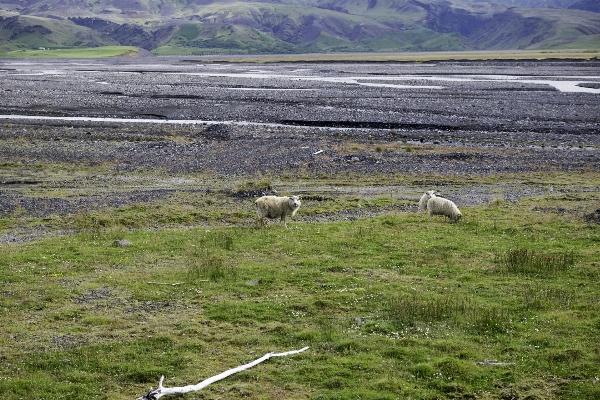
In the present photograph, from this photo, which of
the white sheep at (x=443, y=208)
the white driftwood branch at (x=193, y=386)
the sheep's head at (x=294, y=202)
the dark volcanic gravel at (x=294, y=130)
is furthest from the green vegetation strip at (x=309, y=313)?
the dark volcanic gravel at (x=294, y=130)

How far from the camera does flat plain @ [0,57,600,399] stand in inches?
516

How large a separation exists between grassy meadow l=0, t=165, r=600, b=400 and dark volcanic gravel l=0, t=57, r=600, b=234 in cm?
1037

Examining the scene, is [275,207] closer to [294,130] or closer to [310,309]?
[310,309]

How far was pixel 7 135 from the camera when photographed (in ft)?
174

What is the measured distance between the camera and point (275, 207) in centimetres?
2592

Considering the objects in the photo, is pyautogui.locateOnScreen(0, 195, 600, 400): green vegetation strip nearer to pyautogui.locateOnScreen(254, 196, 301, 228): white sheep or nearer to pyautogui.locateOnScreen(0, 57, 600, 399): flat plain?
pyautogui.locateOnScreen(0, 57, 600, 399): flat plain

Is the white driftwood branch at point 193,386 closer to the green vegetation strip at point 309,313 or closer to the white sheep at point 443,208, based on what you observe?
the green vegetation strip at point 309,313

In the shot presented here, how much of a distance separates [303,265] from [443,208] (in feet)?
30.4

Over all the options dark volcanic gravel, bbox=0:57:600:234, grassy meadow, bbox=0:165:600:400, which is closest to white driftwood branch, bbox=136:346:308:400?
grassy meadow, bbox=0:165:600:400

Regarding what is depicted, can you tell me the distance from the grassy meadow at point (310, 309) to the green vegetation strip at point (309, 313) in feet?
0.17

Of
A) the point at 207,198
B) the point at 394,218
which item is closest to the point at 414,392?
the point at 394,218

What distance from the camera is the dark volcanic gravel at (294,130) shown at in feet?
136

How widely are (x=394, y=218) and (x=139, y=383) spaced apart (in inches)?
661

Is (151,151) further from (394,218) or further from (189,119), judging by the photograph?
(394,218)
